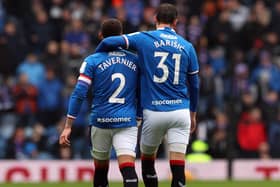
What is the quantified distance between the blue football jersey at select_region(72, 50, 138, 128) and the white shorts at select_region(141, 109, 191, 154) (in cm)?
19

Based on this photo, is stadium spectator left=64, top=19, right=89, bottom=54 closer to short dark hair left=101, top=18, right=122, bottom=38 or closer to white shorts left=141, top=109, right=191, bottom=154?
short dark hair left=101, top=18, right=122, bottom=38

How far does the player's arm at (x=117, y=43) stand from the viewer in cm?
1134

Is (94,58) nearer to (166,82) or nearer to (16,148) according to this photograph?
(166,82)

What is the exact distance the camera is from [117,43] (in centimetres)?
1133

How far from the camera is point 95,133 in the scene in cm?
1159

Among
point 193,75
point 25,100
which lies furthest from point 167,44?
point 25,100

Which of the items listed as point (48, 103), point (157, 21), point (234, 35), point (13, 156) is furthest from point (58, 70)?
point (157, 21)

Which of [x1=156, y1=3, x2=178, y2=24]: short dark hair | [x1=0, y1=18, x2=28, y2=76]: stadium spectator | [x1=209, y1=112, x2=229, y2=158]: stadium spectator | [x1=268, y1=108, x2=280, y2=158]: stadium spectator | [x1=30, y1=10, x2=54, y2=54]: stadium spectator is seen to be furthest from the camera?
[x1=30, y1=10, x2=54, y2=54]: stadium spectator

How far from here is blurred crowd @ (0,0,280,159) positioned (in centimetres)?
2039

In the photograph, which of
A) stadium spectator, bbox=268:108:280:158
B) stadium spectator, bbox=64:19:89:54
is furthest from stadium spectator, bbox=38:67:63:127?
stadium spectator, bbox=268:108:280:158

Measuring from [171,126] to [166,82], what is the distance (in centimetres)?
49

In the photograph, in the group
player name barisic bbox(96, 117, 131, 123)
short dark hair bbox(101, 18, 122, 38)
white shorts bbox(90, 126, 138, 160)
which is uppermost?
short dark hair bbox(101, 18, 122, 38)

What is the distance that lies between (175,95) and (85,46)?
9783mm

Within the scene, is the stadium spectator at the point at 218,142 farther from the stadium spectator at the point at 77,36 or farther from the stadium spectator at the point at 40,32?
the stadium spectator at the point at 40,32
